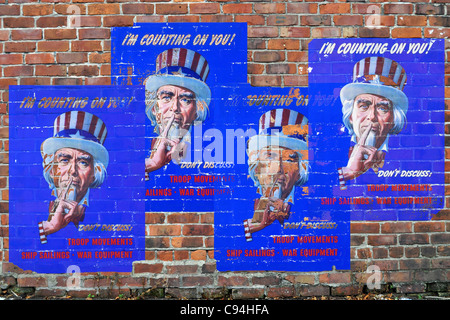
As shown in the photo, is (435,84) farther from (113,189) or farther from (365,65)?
(113,189)

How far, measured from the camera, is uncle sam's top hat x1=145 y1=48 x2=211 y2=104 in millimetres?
4387

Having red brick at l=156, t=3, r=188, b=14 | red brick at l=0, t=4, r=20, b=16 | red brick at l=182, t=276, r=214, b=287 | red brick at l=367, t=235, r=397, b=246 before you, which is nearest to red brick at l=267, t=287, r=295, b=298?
red brick at l=182, t=276, r=214, b=287

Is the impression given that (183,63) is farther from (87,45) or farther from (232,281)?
(232,281)

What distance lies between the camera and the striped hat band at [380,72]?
4395 mm

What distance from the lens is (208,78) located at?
4391 mm

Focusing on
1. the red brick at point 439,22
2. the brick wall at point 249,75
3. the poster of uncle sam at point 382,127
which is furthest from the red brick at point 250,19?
the red brick at point 439,22

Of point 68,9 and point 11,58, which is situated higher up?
point 68,9

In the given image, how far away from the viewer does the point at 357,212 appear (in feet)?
14.4

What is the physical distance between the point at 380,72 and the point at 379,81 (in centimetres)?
8

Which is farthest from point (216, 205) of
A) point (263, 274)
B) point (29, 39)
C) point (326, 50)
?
point (29, 39)

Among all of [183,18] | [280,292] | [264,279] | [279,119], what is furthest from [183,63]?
[280,292]

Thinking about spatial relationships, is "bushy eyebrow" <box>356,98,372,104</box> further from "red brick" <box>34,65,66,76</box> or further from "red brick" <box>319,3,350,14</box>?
"red brick" <box>34,65,66,76</box>

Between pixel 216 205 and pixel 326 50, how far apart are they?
1637mm

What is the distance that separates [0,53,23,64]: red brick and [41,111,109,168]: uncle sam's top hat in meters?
0.59
